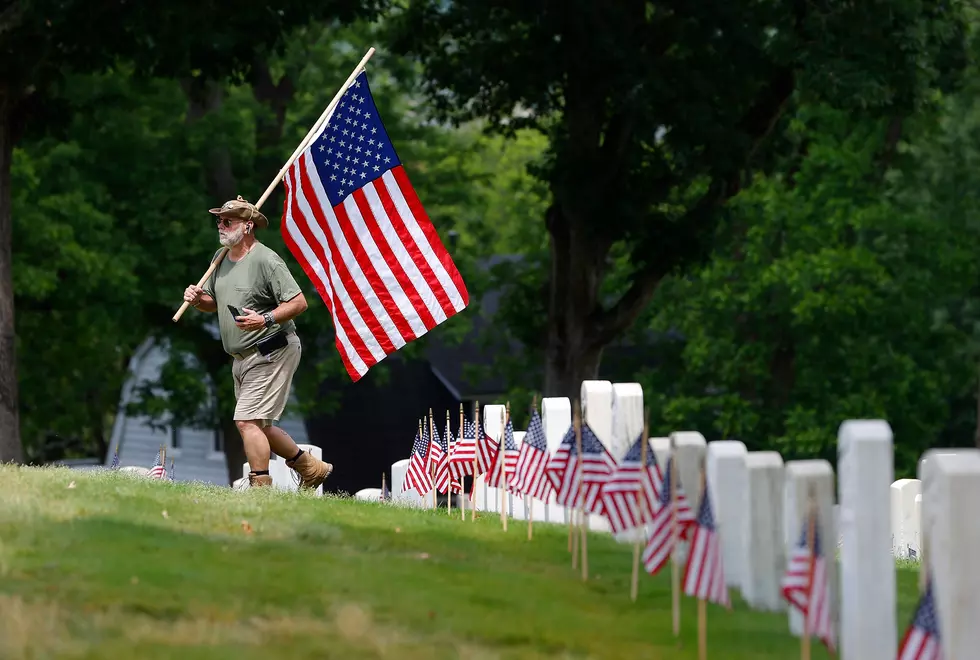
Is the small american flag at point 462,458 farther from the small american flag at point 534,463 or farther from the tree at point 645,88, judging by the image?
the tree at point 645,88

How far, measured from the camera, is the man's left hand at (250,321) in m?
12.2

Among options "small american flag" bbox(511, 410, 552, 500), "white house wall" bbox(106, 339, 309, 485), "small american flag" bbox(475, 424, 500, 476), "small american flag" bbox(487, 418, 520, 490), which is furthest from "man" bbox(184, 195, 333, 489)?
"white house wall" bbox(106, 339, 309, 485)

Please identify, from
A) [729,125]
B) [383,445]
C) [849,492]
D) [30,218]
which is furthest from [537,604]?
[383,445]

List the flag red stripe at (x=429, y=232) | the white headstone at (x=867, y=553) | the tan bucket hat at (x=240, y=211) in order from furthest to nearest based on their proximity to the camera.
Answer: the flag red stripe at (x=429, y=232) → the tan bucket hat at (x=240, y=211) → the white headstone at (x=867, y=553)

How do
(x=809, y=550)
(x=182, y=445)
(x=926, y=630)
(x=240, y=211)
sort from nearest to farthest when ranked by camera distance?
(x=926, y=630) < (x=809, y=550) < (x=240, y=211) < (x=182, y=445)

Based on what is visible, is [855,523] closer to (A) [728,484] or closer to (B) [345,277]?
(A) [728,484]

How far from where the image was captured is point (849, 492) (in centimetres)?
695

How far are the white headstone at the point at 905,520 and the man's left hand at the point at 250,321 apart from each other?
19.7 ft

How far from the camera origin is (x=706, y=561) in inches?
280

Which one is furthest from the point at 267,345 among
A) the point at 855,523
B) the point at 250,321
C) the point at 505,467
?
the point at 855,523

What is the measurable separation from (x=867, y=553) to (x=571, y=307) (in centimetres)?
1979

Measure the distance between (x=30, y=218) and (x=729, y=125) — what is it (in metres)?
12.8

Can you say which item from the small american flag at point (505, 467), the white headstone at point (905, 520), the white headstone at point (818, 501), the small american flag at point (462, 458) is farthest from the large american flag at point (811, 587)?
the white headstone at point (905, 520)

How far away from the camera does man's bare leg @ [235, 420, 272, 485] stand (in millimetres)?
12617
